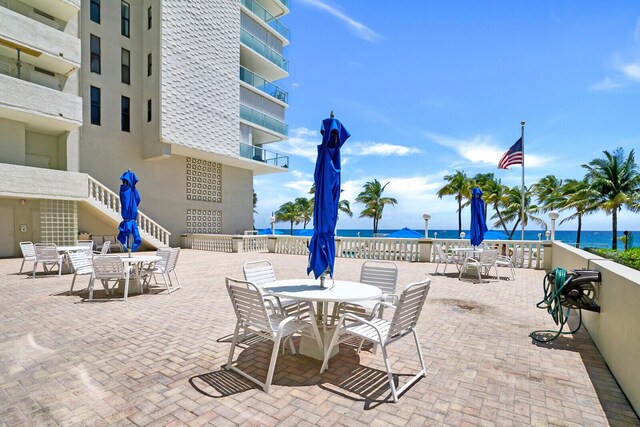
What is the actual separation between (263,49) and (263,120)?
5.69 meters

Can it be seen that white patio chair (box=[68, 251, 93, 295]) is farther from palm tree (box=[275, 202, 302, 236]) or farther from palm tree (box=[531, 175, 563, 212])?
palm tree (box=[531, 175, 563, 212])

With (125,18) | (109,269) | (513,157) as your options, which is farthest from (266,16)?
(109,269)

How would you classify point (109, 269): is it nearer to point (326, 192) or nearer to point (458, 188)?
point (326, 192)

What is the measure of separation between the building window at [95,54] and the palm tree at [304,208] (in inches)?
1098

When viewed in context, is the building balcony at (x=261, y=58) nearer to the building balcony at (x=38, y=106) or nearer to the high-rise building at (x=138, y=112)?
the high-rise building at (x=138, y=112)

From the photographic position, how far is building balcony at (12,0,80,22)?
13.9 meters

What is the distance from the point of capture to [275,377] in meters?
3.06

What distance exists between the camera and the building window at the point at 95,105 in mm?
16297

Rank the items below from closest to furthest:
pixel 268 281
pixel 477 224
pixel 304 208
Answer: pixel 268 281 < pixel 477 224 < pixel 304 208

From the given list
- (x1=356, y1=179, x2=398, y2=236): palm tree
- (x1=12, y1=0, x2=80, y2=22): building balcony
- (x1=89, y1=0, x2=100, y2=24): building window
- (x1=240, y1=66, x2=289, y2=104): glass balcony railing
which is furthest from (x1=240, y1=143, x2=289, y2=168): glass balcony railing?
(x1=356, y1=179, x2=398, y2=236): palm tree

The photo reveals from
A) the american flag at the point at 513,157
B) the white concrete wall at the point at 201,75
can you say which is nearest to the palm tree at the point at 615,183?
the american flag at the point at 513,157

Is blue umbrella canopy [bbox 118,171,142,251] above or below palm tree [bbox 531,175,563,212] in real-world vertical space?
below

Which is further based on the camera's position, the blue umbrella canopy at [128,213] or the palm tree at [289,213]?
the palm tree at [289,213]

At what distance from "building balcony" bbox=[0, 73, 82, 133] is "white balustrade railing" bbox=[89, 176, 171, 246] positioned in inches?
110
